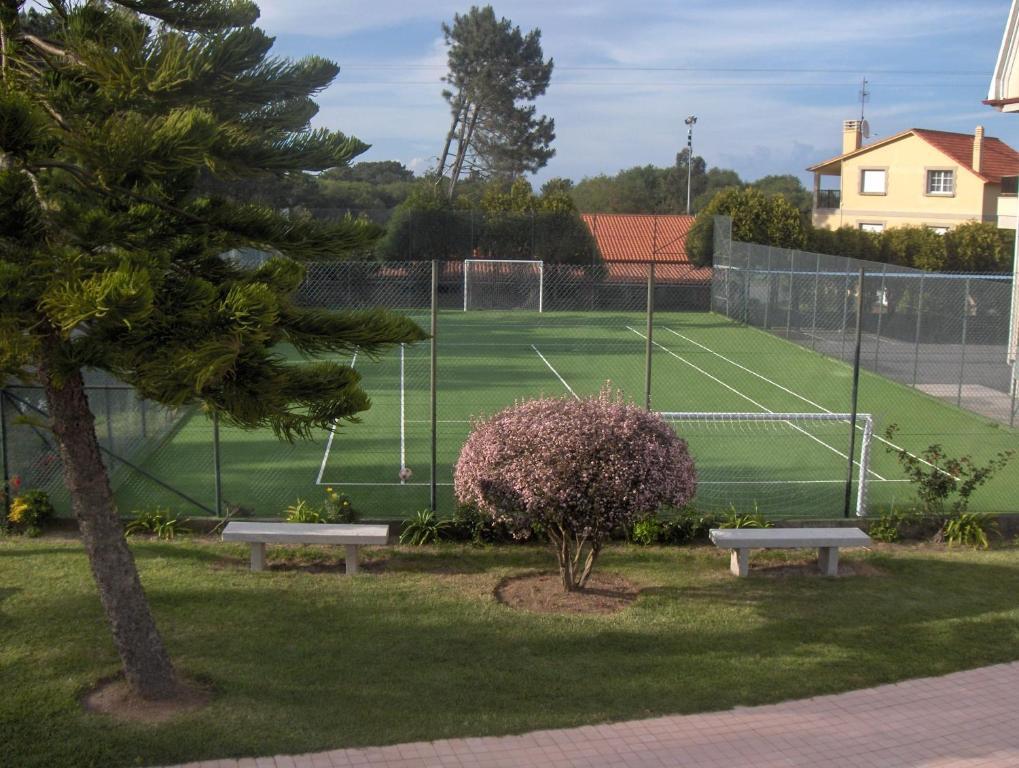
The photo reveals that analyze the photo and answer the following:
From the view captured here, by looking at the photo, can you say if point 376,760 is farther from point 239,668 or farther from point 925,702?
point 925,702

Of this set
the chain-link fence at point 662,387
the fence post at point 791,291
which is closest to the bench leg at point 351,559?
the chain-link fence at point 662,387

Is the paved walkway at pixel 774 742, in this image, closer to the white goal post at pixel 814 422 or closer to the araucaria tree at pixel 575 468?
the araucaria tree at pixel 575 468

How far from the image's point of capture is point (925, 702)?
6.61 m

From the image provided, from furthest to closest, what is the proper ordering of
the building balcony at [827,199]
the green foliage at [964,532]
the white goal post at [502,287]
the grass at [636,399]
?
the building balcony at [827,199], the white goal post at [502,287], the grass at [636,399], the green foliage at [964,532]

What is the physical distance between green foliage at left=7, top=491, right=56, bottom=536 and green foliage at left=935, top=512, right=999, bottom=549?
8.26 metres

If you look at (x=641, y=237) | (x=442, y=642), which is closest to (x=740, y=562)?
(x=442, y=642)

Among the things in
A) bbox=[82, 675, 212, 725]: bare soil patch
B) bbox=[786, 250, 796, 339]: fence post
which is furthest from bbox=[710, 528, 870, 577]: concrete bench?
bbox=[786, 250, 796, 339]: fence post

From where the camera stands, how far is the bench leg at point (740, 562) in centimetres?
907

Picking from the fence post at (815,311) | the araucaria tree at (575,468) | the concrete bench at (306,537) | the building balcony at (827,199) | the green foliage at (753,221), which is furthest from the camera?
the building balcony at (827,199)

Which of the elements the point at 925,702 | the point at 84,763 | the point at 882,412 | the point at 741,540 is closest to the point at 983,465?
the point at 882,412

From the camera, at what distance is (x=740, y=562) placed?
9.09m

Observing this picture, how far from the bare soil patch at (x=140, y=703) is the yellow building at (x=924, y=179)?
1448 inches

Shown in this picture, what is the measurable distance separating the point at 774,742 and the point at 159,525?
6053 millimetres

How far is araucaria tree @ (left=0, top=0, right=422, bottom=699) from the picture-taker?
507cm
